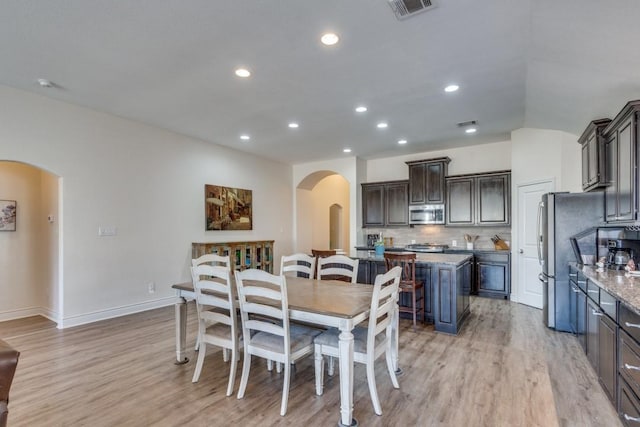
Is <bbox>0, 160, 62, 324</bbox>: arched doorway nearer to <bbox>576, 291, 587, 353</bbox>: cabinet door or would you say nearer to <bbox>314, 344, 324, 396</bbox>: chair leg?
<bbox>314, 344, 324, 396</bbox>: chair leg

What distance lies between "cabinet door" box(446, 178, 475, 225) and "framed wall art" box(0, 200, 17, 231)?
7.31m

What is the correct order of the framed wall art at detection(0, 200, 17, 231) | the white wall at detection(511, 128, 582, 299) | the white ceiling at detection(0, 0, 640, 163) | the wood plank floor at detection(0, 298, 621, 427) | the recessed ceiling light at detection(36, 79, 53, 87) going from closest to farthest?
1. the wood plank floor at detection(0, 298, 621, 427)
2. the white ceiling at detection(0, 0, 640, 163)
3. the recessed ceiling light at detection(36, 79, 53, 87)
4. the framed wall art at detection(0, 200, 17, 231)
5. the white wall at detection(511, 128, 582, 299)

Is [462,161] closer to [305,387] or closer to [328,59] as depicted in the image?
[328,59]

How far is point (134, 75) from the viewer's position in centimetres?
349

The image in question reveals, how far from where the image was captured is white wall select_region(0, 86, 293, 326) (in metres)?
4.11

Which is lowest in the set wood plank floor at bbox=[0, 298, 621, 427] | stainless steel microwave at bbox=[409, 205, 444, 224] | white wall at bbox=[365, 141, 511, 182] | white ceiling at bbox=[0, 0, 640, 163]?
wood plank floor at bbox=[0, 298, 621, 427]

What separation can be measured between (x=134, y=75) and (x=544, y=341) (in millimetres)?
5392

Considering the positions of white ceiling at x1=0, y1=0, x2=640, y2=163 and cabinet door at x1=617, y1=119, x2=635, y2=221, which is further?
cabinet door at x1=617, y1=119, x2=635, y2=221

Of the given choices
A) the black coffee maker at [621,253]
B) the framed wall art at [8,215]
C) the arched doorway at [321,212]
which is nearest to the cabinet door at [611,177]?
the black coffee maker at [621,253]

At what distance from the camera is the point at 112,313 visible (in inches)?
186

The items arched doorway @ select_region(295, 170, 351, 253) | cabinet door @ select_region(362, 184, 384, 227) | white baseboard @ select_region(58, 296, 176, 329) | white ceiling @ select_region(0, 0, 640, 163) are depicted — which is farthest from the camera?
arched doorway @ select_region(295, 170, 351, 253)

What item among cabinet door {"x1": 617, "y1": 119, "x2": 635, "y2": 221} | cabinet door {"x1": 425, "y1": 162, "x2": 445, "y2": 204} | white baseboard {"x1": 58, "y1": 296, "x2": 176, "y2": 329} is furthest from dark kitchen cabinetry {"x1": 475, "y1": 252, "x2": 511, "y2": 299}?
white baseboard {"x1": 58, "y1": 296, "x2": 176, "y2": 329}

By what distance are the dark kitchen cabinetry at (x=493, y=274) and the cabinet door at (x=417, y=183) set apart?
1568 millimetres

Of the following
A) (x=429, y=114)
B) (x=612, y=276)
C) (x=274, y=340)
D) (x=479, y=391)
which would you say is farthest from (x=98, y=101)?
(x=612, y=276)
